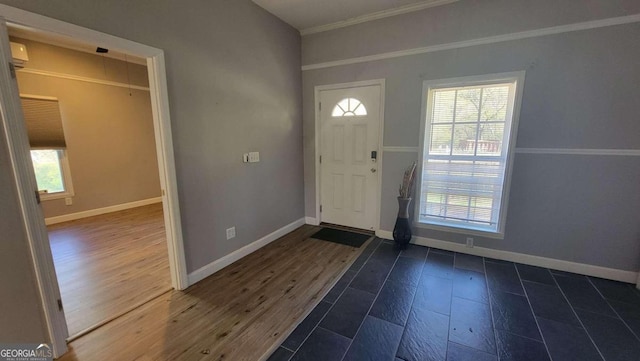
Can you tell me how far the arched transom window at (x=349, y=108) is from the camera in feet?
11.1

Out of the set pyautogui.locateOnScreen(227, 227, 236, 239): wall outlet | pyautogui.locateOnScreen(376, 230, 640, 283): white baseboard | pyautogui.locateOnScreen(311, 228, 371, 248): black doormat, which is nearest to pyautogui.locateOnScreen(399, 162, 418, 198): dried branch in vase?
pyautogui.locateOnScreen(376, 230, 640, 283): white baseboard

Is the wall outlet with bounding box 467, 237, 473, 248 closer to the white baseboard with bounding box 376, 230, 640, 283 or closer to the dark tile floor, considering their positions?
the white baseboard with bounding box 376, 230, 640, 283

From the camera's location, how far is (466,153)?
9.50 ft

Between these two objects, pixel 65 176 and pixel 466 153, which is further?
pixel 65 176

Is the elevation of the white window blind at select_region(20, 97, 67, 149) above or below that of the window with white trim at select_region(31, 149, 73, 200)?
above

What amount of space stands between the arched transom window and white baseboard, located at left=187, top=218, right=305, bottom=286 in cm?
179

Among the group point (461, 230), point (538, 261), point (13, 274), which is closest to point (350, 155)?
point (461, 230)

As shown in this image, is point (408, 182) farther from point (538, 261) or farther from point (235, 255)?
point (235, 255)

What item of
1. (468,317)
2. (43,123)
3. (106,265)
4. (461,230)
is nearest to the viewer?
(468,317)

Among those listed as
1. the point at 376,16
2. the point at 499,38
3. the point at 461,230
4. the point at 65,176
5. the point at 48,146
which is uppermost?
the point at 376,16

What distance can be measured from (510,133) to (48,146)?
6.49 m

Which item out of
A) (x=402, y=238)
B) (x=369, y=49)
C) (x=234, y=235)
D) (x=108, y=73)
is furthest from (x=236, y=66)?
(x=108, y=73)

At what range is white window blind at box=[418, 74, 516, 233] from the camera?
271 centimetres

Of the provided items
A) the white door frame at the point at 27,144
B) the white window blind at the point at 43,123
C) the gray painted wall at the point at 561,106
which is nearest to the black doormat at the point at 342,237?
the gray painted wall at the point at 561,106
